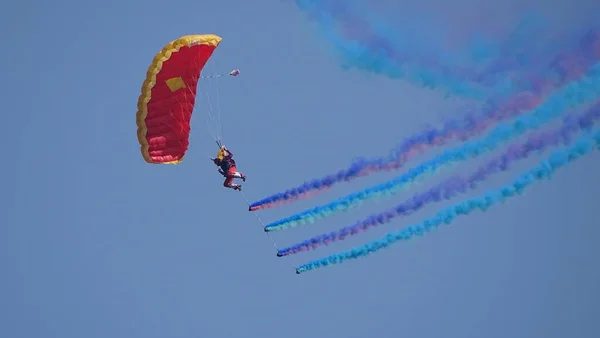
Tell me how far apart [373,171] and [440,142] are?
206 centimetres

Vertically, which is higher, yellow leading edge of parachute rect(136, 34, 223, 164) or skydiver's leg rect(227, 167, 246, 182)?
yellow leading edge of parachute rect(136, 34, 223, 164)

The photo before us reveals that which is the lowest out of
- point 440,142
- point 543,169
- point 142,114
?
point 543,169

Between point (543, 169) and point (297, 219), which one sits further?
point (297, 219)

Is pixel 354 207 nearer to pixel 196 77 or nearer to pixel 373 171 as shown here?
pixel 373 171

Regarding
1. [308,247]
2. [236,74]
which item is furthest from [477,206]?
[236,74]

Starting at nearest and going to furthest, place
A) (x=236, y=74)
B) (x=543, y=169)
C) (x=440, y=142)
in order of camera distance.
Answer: (x=543, y=169) < (x=440, y=142) < (x=236, y=74)

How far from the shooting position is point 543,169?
23562mm

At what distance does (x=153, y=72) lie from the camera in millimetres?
26047

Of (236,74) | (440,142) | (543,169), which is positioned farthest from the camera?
(236,74)

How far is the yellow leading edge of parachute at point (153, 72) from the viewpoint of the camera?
26.0 meters

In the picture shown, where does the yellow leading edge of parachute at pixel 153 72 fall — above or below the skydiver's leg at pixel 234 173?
above

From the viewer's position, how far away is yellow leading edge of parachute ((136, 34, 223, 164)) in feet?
85.5

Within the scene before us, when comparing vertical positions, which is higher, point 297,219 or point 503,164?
point 297,219

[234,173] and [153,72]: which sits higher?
[153,72]
